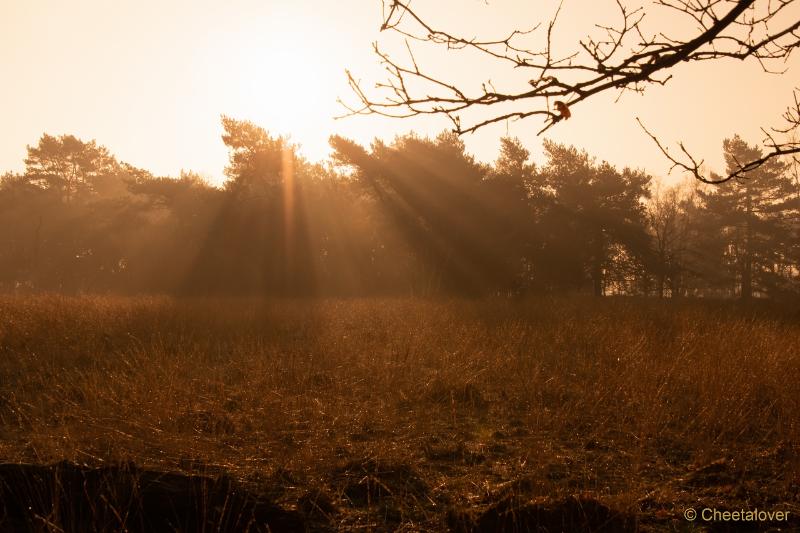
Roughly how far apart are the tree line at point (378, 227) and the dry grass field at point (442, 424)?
38.7 ft

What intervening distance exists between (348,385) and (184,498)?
3.13 m

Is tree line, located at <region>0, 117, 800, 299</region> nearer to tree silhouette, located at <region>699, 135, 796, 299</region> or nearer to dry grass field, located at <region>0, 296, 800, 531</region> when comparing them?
tree silhouette, located at <region>699, 135, 796, 299</region>

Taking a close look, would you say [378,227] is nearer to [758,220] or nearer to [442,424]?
[442,424]

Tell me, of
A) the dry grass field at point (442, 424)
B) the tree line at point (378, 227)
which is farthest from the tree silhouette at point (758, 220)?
the dry grass field at point (442, 424)

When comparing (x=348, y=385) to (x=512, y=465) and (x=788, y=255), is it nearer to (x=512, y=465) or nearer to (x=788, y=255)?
(x=512, y=465)

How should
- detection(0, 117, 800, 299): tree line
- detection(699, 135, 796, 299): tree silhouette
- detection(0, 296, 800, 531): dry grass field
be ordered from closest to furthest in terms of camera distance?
detection(0, 296, 800, 531): dry grass field, detection(0, 117, 800, 299): tree line, detection(699, 135, 796, 299): tree silhouette

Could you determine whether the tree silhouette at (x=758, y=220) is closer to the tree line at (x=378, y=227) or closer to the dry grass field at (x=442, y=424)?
the tree line at (x=378, y=227)

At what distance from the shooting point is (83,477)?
299 centimetres

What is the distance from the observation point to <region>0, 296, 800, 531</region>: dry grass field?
3.02 meters

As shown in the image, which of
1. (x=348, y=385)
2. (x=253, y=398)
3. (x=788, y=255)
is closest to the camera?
(x=253, y=398)

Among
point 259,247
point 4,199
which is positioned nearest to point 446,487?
point 259,247

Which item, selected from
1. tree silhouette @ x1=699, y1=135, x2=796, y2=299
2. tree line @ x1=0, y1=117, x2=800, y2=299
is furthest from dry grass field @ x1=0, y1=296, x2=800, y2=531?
tree silhouette @ x1=699, y1=135, x2=796, y2=299

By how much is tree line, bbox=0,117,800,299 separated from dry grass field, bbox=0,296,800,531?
11807 mm

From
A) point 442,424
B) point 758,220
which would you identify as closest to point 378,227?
point 442,424
